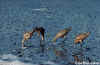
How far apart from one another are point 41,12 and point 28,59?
8.69 m

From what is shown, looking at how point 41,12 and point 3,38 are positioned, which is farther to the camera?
point 41,12

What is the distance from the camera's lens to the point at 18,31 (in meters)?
8.27

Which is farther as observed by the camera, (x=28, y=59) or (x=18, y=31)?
(x=18, y=31)

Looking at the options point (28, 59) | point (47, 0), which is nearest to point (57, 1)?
point (47, 0)

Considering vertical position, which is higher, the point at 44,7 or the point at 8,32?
the point at 44,7

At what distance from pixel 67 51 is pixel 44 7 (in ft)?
31.2

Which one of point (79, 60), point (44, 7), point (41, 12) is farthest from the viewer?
point (44, 7)

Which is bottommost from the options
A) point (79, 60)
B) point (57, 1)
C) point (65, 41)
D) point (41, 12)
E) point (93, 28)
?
point (79, 60)

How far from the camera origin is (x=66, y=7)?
14.6 metres

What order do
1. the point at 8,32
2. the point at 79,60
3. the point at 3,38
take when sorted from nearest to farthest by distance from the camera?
the point at 79,60, the point at 3,38, the point at 8,32

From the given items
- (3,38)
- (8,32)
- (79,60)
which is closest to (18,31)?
(8,32)

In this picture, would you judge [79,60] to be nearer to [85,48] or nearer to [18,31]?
[85,48]

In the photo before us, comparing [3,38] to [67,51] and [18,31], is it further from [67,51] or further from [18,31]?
[67,51]

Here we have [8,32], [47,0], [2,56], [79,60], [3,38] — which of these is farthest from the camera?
[47,0]
